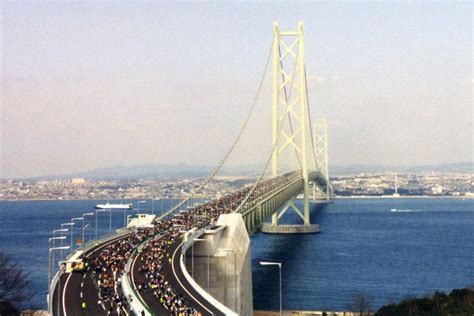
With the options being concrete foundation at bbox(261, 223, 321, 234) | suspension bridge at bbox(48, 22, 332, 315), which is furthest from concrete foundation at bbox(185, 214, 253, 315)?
concrete foundation at bbox(261, 223, 321, 234)

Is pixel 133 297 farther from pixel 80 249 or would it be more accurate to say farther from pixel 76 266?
pixel 80 249

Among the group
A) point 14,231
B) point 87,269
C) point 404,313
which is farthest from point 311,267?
point 14,231

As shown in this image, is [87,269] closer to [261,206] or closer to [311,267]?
[261,206]

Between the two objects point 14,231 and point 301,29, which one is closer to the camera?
point 301,29

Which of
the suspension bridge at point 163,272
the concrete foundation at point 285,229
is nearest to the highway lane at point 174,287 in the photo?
the suspension bridge at point 163,272

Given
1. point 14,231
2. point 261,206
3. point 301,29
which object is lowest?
point 14,231

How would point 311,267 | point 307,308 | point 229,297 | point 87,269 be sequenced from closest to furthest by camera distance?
point 87,269, point 229,297, point 307,308, point 311,267

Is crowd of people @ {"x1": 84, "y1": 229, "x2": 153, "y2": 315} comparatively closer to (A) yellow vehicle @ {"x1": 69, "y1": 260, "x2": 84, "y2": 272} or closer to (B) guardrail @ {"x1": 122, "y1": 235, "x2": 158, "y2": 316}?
(B) guardrail @ {"x1": 122, "y1": 235, "x2": 158, "y2": 316}

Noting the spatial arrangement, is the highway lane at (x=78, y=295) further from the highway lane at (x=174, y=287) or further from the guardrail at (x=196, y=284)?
the guardrail at (x=196, y=284)

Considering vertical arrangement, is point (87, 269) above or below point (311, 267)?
above
